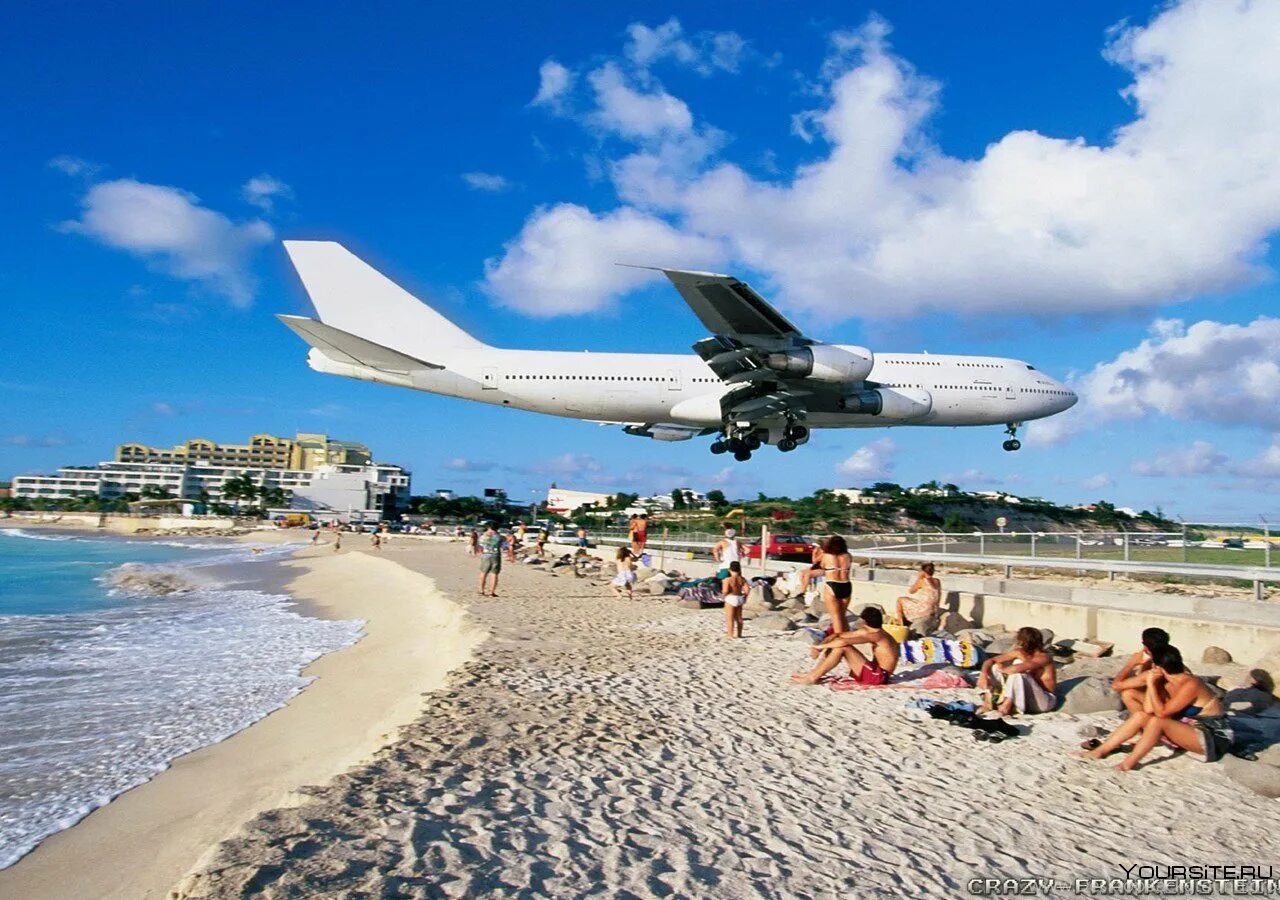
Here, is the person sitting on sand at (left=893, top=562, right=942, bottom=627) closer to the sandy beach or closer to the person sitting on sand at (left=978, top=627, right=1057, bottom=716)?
the sandy beach

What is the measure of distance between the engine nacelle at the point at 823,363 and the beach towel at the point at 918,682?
12.7 meters

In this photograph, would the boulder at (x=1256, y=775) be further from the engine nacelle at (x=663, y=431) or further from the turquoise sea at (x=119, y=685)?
the engine nacelle at (x=663, y=431)

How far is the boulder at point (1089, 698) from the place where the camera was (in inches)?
306

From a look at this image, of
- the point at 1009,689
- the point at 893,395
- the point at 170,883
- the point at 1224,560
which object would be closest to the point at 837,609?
the point at 1009,689

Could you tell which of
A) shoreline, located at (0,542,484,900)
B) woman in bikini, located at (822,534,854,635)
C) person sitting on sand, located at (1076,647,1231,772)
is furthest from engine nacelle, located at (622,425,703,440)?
person sitting on sand, located at (1076,647,1231,772)

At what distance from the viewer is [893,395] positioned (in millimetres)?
24547

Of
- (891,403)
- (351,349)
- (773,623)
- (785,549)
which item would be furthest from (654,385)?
(773,623)

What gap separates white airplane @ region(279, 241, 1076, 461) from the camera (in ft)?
69.7

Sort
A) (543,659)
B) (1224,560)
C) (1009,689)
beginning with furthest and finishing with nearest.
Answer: (1224,560) → (543,659) → (1009,689)

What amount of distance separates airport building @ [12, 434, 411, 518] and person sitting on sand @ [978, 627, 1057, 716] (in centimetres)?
13198

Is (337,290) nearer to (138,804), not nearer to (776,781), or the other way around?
(138,804)

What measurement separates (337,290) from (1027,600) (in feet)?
70.9

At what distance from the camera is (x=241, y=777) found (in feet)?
22.7

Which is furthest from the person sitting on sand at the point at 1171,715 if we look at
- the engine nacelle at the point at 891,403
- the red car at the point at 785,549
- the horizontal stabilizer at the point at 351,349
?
the red car at the point at 785,549
